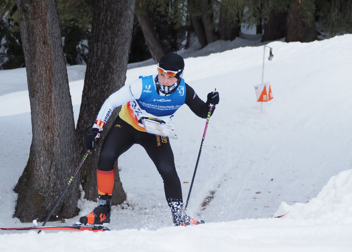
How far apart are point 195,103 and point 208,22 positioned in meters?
17.5

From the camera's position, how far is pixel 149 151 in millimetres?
4336

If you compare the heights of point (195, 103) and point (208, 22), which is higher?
point (195, 103)

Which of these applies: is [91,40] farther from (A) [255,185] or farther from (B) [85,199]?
(A) [255,185]

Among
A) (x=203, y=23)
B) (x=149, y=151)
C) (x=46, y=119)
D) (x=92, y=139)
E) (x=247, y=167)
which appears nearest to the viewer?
(x=92, y=139)

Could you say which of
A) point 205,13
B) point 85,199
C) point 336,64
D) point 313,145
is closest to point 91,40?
point 85,199

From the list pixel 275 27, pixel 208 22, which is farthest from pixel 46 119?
pixel 275 27

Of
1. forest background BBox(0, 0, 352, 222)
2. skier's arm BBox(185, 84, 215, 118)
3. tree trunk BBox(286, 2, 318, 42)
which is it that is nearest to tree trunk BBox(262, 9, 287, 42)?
tree trunk BBox(286, 2, 318, 42)

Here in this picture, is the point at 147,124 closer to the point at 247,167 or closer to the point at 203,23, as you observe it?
the point at 247,167

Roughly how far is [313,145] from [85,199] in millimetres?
5329

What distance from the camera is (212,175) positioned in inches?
308

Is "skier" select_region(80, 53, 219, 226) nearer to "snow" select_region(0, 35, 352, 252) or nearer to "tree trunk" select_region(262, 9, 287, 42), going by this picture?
"snow" select_region(0, 35, 352, 252)

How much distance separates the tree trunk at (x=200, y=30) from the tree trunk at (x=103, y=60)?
55.0 feet

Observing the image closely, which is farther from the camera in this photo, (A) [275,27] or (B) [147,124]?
(A) [275,27]

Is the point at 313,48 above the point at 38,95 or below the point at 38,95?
below
